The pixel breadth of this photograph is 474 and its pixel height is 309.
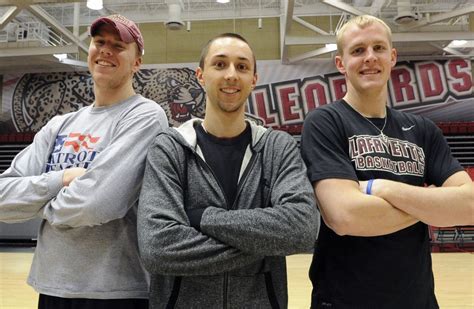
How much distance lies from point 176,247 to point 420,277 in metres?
0.96

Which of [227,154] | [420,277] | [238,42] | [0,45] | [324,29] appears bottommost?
[420,277]

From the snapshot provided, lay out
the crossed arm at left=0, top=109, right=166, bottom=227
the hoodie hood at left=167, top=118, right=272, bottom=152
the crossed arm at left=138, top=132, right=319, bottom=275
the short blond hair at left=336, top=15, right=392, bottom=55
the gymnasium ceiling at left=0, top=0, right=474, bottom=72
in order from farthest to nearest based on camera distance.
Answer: the gymnasium ceiling at left=0, top=0, right=474, bottom=72, the short blond hair at left=336, top=15, right=392, bottom=55, the hoodie hood at left=167, top=118, right=272, bottom=152, the crossed arm at left=0, top=109, right=166, bottom=227, the crossed arm at left=138, top=132, right=319, bottom=275

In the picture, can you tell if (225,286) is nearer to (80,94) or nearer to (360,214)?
(360,214)

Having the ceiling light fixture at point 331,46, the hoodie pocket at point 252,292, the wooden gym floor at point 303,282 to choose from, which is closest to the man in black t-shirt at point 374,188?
the hoodie pocket at point 252,292

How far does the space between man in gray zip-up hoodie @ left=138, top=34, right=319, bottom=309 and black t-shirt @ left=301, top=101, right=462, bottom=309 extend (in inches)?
5.9

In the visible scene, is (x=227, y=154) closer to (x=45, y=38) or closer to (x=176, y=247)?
(x=176, y=247)

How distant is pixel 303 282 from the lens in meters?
5.65

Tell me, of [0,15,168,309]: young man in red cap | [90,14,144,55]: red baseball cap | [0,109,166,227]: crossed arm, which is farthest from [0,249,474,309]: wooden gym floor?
[90,14,144,55]: red baseball cap

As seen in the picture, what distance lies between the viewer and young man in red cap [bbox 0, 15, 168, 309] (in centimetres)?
155

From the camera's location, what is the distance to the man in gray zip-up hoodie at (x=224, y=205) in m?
1.39

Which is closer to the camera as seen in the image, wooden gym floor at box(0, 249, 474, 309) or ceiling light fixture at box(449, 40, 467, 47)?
wooden gym floor at box(0, 249, 474, 309)

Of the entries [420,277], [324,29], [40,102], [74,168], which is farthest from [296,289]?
[40,102]

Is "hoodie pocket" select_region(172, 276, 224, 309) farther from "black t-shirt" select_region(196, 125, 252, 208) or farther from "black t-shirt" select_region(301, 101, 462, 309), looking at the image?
"black t-shirt" select_region(301, 101, 462, 309)

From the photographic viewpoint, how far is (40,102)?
1244cm
